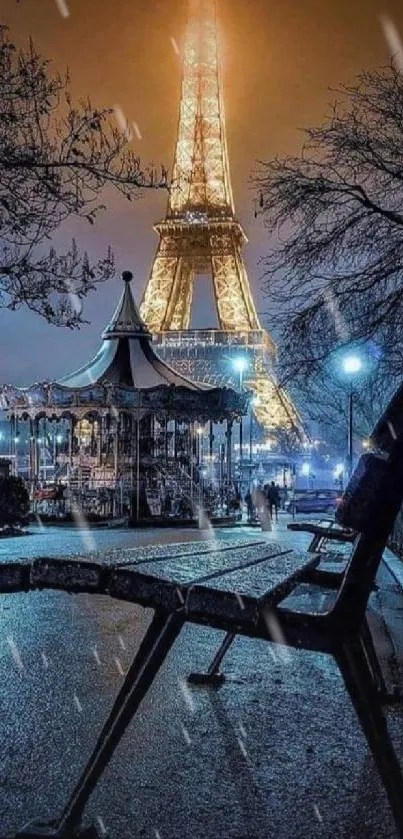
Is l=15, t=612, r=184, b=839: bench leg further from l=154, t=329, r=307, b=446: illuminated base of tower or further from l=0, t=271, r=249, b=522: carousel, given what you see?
l=154, t=329, r=307, b=446: illuminated base of tower

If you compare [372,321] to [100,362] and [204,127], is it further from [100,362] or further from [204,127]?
[204,127]

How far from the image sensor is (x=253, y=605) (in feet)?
10.5

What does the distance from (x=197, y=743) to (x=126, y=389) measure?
22.0 m

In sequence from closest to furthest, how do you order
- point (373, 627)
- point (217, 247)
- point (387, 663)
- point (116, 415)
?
point (387, 663), point (373, 627), point (116, 415), point (217, 247)

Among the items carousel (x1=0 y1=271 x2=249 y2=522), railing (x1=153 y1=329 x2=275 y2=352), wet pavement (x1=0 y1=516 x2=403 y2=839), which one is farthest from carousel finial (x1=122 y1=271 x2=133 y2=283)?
railing (x1=153 y1=329 x2=275 y2=352)

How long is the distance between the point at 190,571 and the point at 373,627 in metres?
4.99

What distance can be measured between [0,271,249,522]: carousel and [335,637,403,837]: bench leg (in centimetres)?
2328

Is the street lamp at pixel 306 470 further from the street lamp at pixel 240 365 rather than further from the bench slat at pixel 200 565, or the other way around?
the bench slat at pixel 200 565

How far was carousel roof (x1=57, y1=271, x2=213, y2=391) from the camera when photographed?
1080 inches

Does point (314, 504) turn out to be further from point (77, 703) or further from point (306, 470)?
point (306, 470)

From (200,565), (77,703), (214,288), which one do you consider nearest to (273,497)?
(77,703)

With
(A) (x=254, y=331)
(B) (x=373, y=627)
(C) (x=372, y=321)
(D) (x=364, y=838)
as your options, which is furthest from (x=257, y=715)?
(A) (x=254, y=331)

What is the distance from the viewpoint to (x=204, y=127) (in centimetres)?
7006

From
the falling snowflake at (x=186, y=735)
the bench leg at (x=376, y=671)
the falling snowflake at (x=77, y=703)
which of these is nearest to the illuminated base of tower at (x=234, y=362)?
the bench leg at (x=376, y=671)
